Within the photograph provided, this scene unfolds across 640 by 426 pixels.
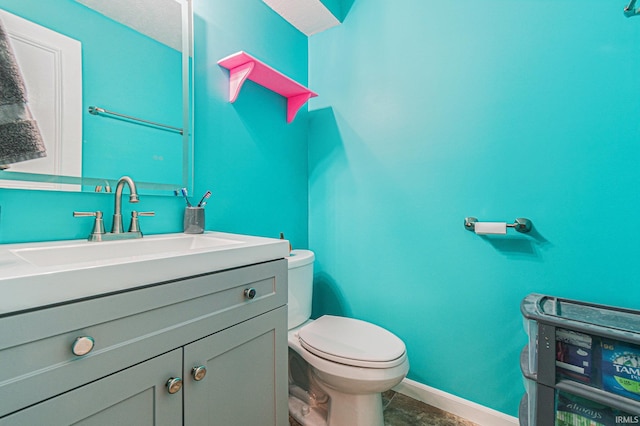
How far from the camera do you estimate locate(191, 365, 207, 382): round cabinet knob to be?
677 mm

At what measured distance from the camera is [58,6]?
0.88 m

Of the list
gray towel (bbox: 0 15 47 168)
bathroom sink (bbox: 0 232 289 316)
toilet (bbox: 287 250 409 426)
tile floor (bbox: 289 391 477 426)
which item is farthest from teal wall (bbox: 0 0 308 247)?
tile floor (bbox: 289 391 477 426)

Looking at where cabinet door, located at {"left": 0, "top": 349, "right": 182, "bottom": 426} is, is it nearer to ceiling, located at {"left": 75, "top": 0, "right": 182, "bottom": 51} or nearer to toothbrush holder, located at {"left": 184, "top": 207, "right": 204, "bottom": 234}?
toothbrush holder, located at {"left": 184, "top": 207, "right": 204, "bottom": 234}

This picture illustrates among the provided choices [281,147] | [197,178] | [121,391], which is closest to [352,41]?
[281,147]

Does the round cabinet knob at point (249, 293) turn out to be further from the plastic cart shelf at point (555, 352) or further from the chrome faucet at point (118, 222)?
the plastic cart shelf at point (555, 352)

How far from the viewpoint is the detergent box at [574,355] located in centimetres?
85

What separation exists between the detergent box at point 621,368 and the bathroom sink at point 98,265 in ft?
3.37

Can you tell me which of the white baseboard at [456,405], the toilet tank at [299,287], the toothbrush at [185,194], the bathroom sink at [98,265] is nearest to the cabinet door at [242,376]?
the bathroom sink at [98,265]

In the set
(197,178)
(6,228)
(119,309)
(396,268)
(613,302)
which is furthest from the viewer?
(396,268)

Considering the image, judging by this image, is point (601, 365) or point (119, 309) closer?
point (119, 309)

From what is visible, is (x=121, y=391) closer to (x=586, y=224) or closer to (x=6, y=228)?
(x=6, y=228)

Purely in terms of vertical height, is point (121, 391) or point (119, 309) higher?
point (119, 309)

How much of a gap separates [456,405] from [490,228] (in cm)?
88

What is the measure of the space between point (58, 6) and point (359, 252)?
5.24 ft
